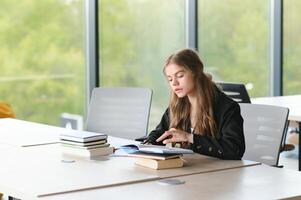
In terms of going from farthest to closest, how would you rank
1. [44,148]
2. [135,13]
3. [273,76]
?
[273,76] < [135,13] < [44,148]

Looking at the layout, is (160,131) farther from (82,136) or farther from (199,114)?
(82,136)

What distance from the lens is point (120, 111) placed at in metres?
4.48

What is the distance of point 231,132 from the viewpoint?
3172 millimetres

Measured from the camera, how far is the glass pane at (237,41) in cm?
697

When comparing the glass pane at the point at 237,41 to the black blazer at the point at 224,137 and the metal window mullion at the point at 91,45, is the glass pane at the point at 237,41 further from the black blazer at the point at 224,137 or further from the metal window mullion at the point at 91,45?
the black blazer at the point at 224,137

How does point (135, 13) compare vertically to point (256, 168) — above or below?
above

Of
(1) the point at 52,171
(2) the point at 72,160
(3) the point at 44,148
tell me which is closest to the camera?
(1) the point at 52,171

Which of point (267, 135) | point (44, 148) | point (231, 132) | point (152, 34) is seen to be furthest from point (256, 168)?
point (152, 34)

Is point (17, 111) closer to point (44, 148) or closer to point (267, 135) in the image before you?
point (44, 148)

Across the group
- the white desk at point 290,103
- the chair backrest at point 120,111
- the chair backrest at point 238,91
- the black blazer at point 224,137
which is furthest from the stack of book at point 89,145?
the chair backrest at point 238,91

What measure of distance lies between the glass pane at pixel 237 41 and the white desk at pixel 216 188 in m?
4.20

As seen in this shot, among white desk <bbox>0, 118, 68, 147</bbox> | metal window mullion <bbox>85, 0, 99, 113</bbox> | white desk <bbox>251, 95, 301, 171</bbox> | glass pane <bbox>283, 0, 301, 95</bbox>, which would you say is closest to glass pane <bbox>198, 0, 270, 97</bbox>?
glass pane <bbox>283, 0, 301, 95</bbox>

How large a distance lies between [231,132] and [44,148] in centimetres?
98

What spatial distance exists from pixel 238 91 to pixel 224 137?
67.4 inches
